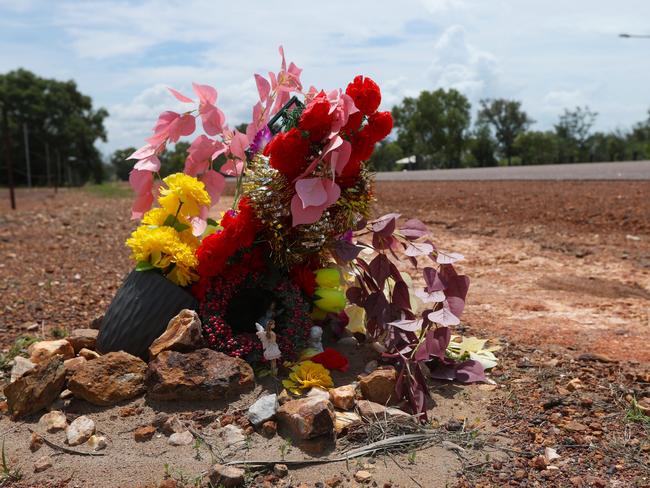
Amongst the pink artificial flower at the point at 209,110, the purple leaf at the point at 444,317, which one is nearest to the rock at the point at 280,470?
the purple leaf at the point at 444,317

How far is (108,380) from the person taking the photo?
3.00m

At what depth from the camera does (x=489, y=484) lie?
7.88 feet

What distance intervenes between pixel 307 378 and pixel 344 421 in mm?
323

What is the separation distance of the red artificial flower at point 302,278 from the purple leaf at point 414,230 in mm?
511

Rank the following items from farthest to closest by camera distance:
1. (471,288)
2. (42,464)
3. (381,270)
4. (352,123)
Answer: (471,288) < (381,270) < (352,123) < (42,464)


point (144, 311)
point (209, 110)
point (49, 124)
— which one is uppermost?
point (49, 124)

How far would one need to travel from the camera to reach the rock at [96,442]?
2.69 meters

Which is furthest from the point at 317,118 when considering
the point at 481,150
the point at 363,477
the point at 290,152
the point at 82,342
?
the point at 481,150

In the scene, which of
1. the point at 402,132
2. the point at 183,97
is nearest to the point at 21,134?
the point at 402,132

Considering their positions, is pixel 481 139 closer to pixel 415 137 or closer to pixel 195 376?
pixel 415 137

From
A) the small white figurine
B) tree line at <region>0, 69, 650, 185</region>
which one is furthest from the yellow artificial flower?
tree line at <region>0, 69, 650, 185</region>

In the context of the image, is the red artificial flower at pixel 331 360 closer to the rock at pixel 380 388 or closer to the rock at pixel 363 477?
the rock at pixel 380 388

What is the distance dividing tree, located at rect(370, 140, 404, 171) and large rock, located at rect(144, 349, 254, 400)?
43.7 m

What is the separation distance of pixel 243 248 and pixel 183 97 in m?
0.86
